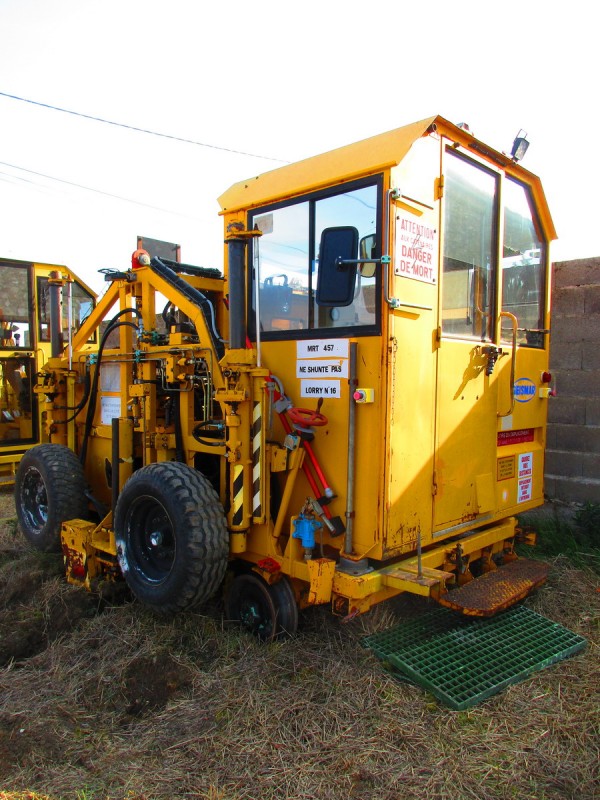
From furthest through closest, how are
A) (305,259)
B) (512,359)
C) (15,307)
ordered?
(15,307) < (512,359) < (305,259)

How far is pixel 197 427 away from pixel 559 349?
3.27 meters

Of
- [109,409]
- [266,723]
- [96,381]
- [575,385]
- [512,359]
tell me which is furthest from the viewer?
[575,385]

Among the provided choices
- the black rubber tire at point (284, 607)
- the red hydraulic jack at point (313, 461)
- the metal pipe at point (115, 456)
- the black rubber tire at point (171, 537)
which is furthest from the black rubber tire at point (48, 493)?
the red hydraulic jack at point (313, 461)

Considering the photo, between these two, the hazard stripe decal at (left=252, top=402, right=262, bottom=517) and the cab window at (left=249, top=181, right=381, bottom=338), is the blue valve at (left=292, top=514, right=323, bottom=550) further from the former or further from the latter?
the cab window at (left=249, top=181, right=381, bottom=338)

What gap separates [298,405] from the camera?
359 cm

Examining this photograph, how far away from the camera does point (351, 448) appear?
3.22 metres

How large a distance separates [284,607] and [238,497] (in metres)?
0.68

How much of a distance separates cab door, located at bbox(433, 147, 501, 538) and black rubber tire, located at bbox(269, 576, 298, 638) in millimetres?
933

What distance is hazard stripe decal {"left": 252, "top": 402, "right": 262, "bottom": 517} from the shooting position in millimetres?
3467

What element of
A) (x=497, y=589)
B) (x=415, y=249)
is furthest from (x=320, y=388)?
(x=497, y=589)

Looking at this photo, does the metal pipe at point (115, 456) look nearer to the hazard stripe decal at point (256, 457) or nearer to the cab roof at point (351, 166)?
the hazard stripe decal at point (256, 457)

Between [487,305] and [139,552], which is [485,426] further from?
[139,552]

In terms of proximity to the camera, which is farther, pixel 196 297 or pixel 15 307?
pixel 15 307

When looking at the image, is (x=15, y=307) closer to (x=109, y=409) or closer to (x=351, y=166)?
(x=109, y=409)
